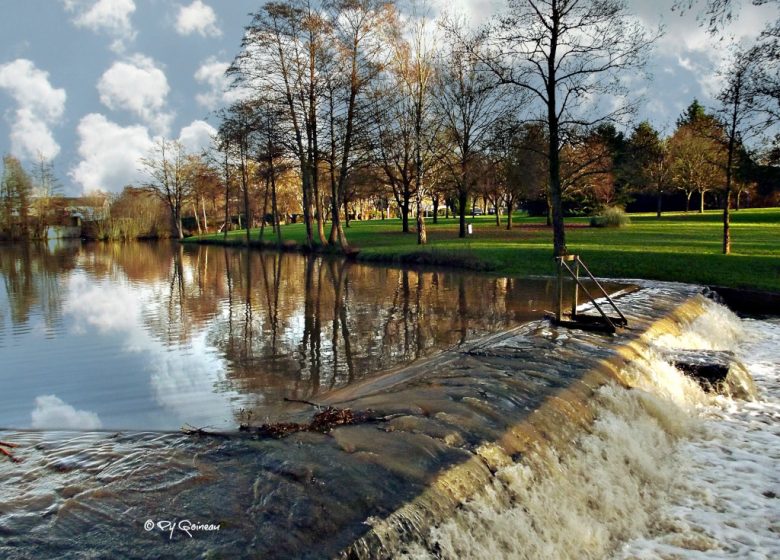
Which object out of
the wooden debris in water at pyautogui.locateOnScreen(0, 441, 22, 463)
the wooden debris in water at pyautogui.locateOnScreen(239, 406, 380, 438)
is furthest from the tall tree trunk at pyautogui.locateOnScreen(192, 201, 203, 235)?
the wooden debris in water at pyautogui.locateOnScreen(239, 406, 380, 438)

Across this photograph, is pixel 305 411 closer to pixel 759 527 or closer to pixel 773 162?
pixel 759 527

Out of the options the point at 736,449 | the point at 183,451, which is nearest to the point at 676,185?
the point at 736,449

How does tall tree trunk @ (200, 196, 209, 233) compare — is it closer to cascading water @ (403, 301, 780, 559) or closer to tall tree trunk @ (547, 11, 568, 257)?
tall tree trunk @ (547, 11, 568, 257)

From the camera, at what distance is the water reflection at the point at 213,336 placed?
762 centimetres

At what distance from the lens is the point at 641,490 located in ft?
20.2

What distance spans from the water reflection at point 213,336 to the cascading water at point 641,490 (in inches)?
130

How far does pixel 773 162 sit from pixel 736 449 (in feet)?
63.1

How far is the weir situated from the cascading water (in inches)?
3.0

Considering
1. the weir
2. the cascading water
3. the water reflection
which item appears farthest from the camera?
the water reflection

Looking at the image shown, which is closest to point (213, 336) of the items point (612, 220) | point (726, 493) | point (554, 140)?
point (726, 493)

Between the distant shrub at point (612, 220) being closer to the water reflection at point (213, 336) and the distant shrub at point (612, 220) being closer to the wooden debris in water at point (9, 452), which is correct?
the water reflection at point (213, 336)

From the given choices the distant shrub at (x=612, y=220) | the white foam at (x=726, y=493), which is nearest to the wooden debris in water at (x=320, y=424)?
the white foam at (x=726, y=493)

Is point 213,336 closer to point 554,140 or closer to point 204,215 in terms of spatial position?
point 554,140

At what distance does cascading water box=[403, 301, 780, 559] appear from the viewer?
15.2 ft
